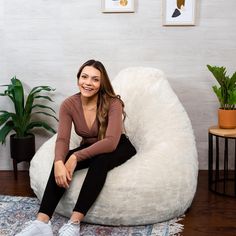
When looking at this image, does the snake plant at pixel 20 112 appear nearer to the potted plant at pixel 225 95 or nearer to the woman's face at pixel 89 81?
the woman's face at pixel 89 81

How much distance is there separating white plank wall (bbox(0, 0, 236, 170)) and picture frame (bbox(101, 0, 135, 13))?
0.04 metres

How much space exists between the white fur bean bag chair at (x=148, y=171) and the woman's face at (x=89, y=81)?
18.0 inches

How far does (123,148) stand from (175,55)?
1.12 meters

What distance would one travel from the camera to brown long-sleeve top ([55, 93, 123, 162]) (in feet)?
7.78

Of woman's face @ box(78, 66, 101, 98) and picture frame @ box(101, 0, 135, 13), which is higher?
picture frame @ box(101, 0, 135, 13)

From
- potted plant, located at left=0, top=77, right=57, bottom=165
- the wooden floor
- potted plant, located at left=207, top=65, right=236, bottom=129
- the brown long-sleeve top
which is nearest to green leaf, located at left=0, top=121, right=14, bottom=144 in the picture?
potted plant, located at left=0, top=77, right=57, bottom=165

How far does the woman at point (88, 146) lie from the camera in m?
2.26

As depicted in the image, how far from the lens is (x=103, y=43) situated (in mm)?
3365

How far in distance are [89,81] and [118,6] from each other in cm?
109

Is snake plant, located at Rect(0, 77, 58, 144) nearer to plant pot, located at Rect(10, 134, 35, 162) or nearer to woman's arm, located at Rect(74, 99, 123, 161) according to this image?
plant pot, located at Rect(10, 134, 35, 162)

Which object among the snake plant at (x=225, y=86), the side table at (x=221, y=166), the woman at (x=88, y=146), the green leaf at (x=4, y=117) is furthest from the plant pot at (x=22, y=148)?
the snake plant at (x=225, y=86)

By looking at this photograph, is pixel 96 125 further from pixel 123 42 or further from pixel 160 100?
pixel 123 42

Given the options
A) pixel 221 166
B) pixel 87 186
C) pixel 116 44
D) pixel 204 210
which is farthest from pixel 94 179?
pixel 221 166

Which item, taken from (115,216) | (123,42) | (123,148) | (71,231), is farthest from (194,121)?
(71,231)
